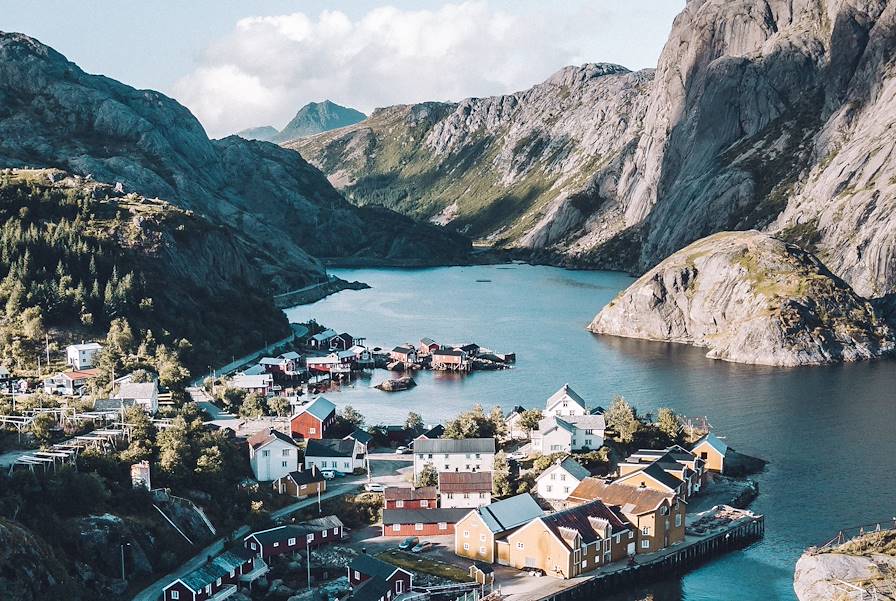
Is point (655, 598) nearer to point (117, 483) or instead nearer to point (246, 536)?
point (246, 536)

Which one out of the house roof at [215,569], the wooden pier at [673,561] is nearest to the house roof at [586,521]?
the wooden pier at [673,561]

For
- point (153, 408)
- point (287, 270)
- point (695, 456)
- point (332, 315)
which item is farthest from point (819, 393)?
point (287, 270)

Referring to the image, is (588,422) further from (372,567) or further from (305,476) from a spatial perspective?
(372,567)

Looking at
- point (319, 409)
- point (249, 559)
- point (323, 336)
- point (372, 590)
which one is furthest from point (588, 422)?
point (323, 336)

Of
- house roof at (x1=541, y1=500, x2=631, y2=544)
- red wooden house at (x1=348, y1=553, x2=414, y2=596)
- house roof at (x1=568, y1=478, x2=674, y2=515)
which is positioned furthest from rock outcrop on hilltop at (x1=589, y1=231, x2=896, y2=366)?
red wooden house at (x1=348, y1=553, x2=414, y2=596)

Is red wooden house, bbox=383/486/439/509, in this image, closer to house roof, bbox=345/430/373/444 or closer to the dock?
house roof, bbox=345/430/373/444

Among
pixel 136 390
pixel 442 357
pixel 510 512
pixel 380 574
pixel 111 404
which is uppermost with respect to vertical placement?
pixel 136 390

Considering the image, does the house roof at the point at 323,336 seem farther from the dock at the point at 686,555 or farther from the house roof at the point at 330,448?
the dock at the point at 686,555
